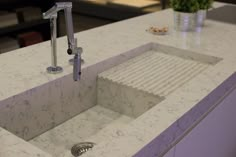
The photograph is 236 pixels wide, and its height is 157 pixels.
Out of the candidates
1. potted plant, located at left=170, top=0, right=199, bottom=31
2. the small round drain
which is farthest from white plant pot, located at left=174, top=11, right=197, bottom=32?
the small round drain

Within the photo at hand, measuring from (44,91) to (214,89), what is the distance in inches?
23.6

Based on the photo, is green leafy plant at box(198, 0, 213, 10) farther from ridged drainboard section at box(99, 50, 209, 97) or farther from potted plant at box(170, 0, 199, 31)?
ridged drainboard section at box(99, 50, 209, 97)

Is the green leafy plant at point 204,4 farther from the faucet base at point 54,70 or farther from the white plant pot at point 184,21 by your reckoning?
the faucet base at point 54,70

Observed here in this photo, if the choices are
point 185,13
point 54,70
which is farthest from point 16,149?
point 185,13

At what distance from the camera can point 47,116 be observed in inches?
46.0

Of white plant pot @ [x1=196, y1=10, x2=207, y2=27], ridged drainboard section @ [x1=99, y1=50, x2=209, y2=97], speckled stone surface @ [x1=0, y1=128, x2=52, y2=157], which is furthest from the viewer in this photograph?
white plant pot @ [x1=196, y1=10, x2=207, y2=27]

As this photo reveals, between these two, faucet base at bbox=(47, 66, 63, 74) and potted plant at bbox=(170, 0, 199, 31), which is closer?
faucet base at bbox=(47, 66, 63, 74)

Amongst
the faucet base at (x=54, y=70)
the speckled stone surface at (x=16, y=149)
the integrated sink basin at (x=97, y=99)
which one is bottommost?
the integrated sink basin at (x=97, y=99)

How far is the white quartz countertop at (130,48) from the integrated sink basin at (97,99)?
4 cm

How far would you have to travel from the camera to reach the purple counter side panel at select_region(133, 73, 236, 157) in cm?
82

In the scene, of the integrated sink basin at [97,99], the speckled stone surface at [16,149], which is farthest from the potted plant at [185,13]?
the speckled stone surface at [16,149]

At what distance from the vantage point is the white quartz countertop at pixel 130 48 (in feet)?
2.76

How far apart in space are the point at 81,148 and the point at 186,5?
3.35 ft

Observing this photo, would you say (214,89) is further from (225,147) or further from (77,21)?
(77,21)
